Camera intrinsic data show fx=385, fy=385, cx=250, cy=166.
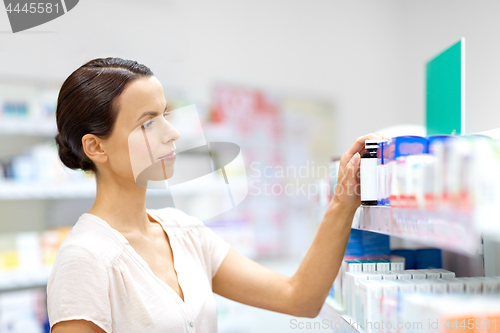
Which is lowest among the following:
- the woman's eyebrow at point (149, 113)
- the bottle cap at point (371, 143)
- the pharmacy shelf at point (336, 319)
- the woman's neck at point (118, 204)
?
the pharmacy shelf at point (336, 319)

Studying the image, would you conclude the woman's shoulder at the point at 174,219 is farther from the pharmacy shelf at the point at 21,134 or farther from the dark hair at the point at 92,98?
the pharmacy shelf at the point at 21,134

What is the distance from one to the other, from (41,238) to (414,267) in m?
2.13

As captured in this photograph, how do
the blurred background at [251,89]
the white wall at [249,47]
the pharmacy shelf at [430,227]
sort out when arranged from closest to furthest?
the pharmacy shelf at [430,227]
the blurred background at [251,89]
the white wall at [249,47]

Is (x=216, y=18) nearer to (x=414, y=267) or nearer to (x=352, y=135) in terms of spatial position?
(x=352, y=135)

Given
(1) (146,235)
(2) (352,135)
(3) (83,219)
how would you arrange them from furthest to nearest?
1. (2) (352,135)
2. (1) (146,235)
3. (3) (83,219)

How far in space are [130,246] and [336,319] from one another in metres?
0.66

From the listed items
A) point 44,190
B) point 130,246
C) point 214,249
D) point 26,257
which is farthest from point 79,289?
point 26,257

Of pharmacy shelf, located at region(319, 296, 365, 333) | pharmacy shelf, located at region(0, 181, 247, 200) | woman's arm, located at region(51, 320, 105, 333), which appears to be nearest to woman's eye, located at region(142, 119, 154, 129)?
woman's arm, located at region(51, 320, 105, 333)

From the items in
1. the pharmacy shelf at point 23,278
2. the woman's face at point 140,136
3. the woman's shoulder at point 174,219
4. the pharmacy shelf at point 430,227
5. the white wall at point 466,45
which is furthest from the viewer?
the pharmacy shelf at point 23,278

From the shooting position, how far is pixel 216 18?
307cm

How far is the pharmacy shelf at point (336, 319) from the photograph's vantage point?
104cm

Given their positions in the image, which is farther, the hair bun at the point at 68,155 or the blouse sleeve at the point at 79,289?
the hair bun at the point at 68,155

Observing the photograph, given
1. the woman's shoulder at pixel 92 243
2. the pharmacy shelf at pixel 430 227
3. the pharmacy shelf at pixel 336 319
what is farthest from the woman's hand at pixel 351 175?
the woman's shoulder at pixel 92 243

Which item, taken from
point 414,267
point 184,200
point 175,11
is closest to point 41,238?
point 184,200
